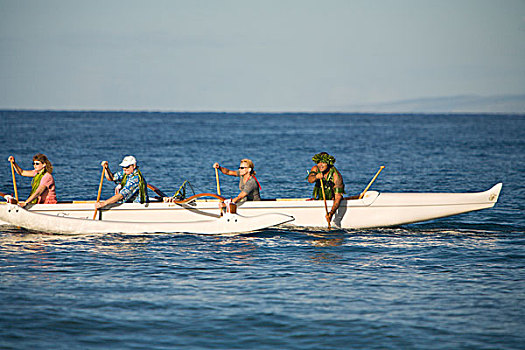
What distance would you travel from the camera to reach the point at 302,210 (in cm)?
1471

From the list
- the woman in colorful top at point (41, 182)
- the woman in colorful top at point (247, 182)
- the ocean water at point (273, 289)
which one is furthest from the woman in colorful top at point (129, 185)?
the woman in colorful top at point (247, 182)

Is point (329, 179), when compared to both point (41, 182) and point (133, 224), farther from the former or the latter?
point (41, 182)

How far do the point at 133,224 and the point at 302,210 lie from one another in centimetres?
378

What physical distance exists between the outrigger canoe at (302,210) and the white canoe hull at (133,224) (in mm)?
30

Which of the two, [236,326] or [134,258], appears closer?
[236,326]

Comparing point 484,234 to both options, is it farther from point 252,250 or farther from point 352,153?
point 352,153

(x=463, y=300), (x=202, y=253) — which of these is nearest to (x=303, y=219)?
(x=202, y=253)

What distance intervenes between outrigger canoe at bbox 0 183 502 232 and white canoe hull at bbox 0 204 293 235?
3cm

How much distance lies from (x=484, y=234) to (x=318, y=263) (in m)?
5.21

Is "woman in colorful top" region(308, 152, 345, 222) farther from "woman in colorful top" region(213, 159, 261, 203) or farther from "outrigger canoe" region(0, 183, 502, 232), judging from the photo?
"woman in colorful top" region(213, 159, 261, 203)

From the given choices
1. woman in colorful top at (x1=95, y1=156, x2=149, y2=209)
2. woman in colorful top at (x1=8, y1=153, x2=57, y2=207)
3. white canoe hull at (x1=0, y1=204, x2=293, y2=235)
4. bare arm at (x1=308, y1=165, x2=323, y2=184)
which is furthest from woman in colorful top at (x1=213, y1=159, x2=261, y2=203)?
woman in colorful top at (x1=8, y1=153, x2=57, y2=207)

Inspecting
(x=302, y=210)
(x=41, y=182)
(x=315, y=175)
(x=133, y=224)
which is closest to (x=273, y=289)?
(x=302, y=210)

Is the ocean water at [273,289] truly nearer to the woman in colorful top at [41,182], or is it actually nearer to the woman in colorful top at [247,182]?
the woman in colorful top at [41,182]

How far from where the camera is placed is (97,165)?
120 ft
